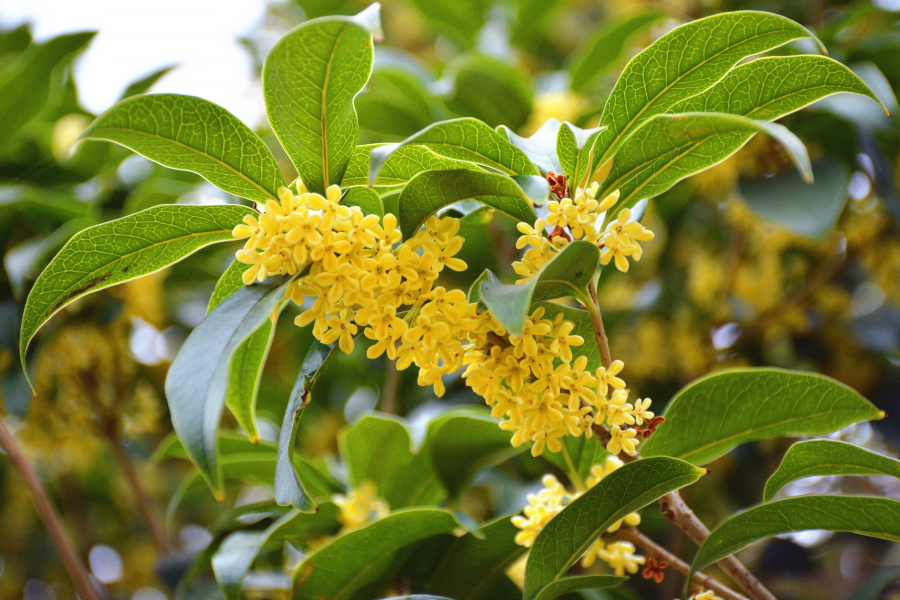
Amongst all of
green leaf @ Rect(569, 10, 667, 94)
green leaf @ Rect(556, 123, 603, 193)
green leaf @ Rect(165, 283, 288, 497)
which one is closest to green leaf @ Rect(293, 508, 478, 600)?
green leaf @ Rect(165, 283, 288, 497)

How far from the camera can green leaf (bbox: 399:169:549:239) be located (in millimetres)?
768

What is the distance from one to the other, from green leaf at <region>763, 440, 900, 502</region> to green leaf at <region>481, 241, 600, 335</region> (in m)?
0.41

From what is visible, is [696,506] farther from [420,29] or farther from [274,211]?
[420,29]

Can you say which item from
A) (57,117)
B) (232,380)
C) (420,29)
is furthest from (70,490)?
(420,29)

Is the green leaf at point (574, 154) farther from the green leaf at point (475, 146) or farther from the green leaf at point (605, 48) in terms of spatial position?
the green leaf at point (605, 48)

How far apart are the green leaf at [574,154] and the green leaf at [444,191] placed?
94mm

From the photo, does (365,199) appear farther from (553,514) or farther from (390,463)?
(390,463)

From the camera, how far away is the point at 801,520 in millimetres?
907

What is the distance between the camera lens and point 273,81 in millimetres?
793

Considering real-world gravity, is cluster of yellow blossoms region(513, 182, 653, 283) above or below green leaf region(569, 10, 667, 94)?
below

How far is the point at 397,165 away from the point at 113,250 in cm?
41

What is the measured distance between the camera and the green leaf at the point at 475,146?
0.82m

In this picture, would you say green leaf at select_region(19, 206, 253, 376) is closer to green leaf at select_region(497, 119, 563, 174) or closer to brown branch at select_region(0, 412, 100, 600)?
green leaf at select_region(497, 119, 563, 174)

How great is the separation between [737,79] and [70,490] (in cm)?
277
